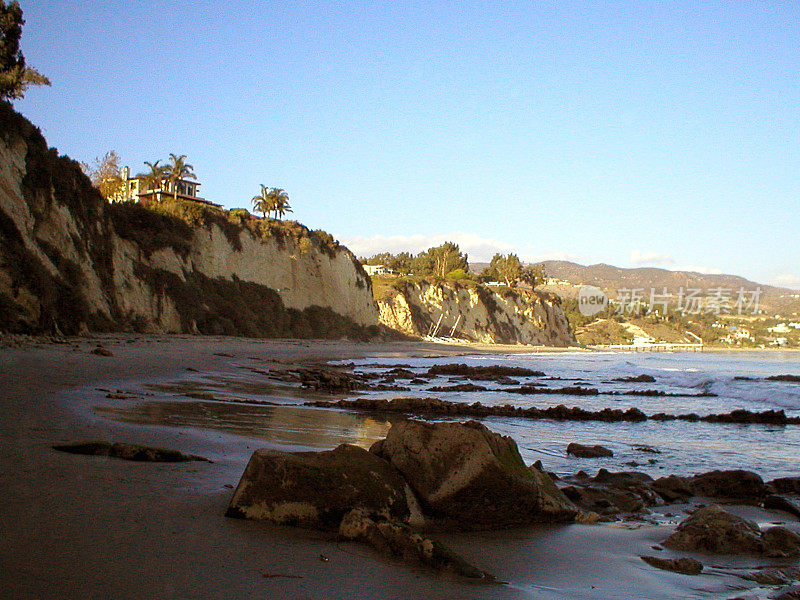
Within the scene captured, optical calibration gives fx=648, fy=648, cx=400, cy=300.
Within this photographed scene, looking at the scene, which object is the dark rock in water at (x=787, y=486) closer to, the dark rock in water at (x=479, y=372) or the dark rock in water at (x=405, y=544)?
the dark rock in water at (x=405, y=544)

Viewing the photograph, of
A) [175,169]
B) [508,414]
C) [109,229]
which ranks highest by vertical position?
[175,169]

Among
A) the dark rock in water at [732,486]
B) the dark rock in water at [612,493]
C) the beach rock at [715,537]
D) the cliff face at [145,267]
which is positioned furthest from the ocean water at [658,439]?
the cliff face at [145,267]

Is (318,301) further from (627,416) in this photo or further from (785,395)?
(627,416)

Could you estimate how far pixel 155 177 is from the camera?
192 feet

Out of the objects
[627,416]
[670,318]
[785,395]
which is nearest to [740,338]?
[670,318]

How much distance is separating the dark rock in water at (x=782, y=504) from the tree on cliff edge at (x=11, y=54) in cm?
3204

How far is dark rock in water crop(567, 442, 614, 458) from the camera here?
337 inches

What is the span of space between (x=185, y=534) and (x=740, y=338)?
164 meters

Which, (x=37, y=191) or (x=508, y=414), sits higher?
(x=37, y=191)

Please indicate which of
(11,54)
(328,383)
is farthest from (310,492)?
(11,54)

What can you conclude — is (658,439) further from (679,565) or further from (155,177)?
(155,177)

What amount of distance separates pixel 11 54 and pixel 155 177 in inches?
1137

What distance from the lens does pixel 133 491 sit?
426 centimetres

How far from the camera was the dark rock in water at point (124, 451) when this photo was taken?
5301 millimetres
